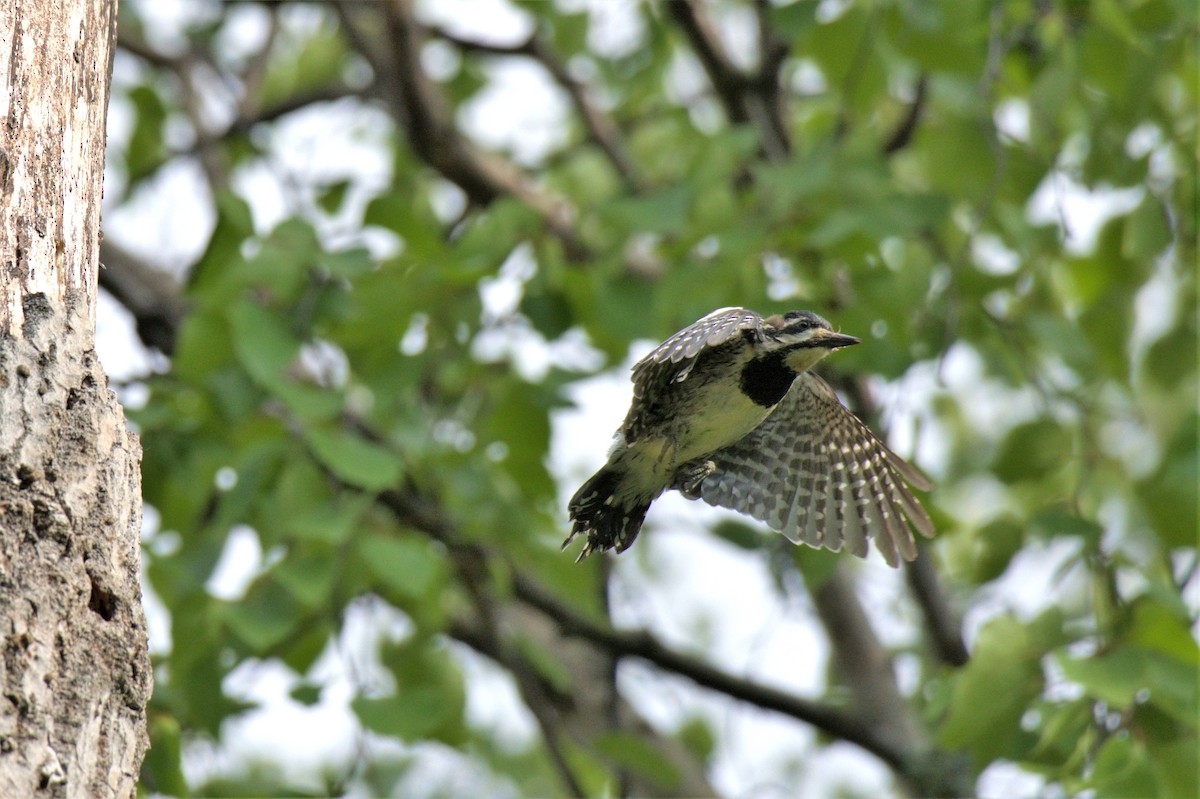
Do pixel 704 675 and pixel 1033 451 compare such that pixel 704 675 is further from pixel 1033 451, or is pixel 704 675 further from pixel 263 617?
pixel 263 617

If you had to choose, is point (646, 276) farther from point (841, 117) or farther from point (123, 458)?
point (123, 458)

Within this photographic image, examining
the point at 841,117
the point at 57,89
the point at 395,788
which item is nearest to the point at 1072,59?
the point at 841,117

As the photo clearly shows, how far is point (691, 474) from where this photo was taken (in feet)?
13.4

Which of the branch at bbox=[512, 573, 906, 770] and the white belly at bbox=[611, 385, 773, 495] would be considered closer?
the white belly at bbox=[611, 385, 773, 495]

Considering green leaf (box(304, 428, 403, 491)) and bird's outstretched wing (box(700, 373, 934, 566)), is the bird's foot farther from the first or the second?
green leaf (box(304, 428, 403, 491))

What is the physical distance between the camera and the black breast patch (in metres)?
3.75

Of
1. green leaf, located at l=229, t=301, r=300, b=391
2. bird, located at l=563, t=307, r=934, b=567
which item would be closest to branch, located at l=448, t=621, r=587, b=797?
bird, located at l=563, t=307, r=934, b=567

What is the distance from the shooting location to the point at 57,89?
2.48 meters

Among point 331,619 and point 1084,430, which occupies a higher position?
point 1084,430

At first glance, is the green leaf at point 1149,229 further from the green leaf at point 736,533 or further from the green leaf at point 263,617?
the green leaf at point 263,617

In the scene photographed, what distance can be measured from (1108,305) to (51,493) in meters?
4.45

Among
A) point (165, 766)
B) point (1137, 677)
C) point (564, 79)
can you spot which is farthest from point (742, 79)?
point (165, 766)

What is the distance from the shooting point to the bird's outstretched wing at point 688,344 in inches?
127

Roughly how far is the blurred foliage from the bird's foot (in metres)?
0.54
